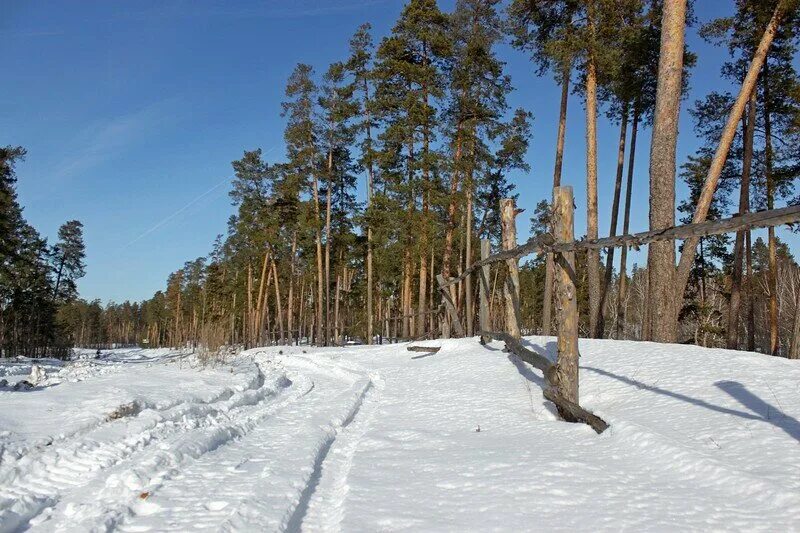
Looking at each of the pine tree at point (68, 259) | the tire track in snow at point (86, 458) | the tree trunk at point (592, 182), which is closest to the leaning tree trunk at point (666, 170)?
the tree trunk at point (592, 182)

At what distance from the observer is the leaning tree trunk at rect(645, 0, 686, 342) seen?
8.02 m

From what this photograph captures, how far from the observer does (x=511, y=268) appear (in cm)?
916

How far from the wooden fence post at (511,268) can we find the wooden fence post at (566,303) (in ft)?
10.3

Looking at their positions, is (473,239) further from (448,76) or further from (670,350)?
(670,350)

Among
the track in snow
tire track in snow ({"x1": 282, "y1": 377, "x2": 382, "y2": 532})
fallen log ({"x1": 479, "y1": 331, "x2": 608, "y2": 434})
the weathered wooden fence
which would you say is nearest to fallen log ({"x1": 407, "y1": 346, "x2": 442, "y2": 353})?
the weathered wooden fence

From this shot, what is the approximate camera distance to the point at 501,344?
998 cm

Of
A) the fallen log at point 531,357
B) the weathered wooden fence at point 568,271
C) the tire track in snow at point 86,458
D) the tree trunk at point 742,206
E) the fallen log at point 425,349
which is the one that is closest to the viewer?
the tire track in snow at point 86,458

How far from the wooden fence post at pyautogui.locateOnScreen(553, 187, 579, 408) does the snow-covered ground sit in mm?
400

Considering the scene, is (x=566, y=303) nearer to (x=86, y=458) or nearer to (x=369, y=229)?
(x=86, y=458)

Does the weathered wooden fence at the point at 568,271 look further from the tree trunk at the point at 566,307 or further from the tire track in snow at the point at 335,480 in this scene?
the tire track in snow at the point at 335,480

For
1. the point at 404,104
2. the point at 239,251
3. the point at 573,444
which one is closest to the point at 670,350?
the point at 573,444

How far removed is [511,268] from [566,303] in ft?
13.7

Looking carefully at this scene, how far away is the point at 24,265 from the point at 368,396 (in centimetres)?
3628

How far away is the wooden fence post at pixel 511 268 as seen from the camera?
8516 millimetres
